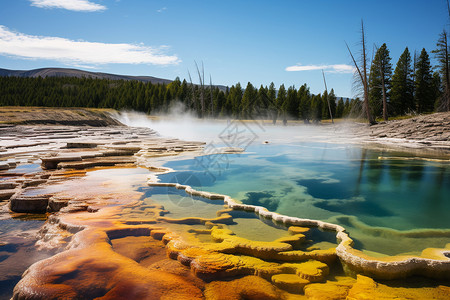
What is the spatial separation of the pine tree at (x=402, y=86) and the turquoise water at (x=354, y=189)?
29611mm

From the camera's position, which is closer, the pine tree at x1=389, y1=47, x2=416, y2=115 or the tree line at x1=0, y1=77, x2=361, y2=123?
the pine tree at x1=389, y1=47, x2=416, y2=115

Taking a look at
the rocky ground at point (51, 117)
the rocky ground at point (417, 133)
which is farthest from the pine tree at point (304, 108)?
the rocky ground at point (51, 117)

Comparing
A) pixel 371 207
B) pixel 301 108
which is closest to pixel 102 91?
pixel 301 108

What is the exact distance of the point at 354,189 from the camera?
8.75m

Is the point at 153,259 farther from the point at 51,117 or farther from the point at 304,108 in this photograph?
the point at 304,108

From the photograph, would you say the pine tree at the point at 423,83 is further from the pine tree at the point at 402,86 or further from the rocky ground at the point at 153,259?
the rocky ground at the point at 153,259

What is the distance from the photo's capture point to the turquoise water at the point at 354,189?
215 inches

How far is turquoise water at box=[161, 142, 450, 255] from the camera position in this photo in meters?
5.46

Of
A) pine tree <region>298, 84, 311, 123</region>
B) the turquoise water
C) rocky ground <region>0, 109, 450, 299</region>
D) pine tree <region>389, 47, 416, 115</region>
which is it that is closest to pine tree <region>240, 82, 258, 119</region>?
pine tree <region>298, 84, 311, 123</region>

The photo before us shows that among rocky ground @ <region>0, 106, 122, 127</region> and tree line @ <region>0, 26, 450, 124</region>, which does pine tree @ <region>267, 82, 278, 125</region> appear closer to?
tree line @ <region>0, 26, 450, 124</region>

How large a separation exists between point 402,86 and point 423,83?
3102 mm

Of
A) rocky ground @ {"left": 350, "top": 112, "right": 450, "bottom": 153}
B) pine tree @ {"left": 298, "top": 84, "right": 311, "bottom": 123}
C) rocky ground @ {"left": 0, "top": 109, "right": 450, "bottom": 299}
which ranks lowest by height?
rocky ground @ {"left": 0, "top": 109, "right": 450, "bottom": 299}

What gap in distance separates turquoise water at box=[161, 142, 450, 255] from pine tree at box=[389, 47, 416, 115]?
2961cm

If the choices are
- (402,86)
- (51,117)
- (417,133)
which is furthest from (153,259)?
(402,86)
